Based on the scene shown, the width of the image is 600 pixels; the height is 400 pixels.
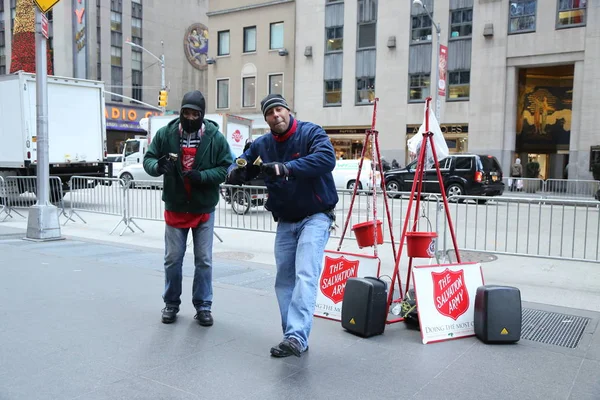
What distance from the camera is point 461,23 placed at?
29688 mm

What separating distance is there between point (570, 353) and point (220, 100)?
36637 mm

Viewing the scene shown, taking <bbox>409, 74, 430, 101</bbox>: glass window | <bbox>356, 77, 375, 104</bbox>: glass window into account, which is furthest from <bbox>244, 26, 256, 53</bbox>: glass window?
<bbox>409, 74, 430, 101</bbox>: glass window

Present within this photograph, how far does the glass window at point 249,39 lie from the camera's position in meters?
37.0

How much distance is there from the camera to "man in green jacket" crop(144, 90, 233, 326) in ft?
15.6

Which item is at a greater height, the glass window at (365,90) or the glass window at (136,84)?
the glass window at (136,84)

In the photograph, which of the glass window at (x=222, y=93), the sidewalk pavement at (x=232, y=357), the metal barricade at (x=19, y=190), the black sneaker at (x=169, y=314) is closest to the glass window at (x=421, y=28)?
the glass window at (x=222, y=93)

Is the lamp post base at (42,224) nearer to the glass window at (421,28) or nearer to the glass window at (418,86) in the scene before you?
the glass window at (418,86)

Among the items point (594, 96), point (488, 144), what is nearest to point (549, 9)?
point (594, 96)

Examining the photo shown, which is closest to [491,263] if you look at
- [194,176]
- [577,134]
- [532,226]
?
[532,226]

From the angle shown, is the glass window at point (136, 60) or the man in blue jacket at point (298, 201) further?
the glass window at point (136, 60)

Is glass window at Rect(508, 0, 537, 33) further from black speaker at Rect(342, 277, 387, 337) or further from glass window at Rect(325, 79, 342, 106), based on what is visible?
Answer: black speaker at Rect(342, 277, 387, 337)

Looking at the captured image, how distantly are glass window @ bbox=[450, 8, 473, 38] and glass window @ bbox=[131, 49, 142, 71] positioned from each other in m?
32.5

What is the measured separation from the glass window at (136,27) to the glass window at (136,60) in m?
1.64

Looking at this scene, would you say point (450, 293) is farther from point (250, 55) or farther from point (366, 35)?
point (250, 55)
